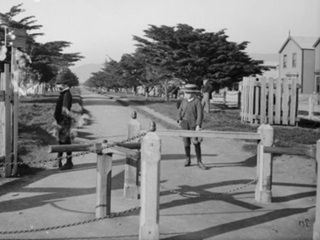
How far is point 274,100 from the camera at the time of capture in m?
15.1

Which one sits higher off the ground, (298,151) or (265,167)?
(298,151)

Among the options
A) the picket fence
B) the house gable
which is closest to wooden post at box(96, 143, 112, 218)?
the picket fence

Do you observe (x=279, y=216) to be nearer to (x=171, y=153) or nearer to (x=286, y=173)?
(x=286, y=173)

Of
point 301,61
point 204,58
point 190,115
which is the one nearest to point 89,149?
point 190,115

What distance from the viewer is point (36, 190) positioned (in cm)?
638

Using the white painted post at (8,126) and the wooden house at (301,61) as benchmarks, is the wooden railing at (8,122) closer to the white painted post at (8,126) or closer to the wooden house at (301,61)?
the white painted post at (8,126)

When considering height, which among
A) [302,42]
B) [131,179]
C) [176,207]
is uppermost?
[302,42]

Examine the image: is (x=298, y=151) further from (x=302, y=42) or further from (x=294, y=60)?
(x=302, y=42)

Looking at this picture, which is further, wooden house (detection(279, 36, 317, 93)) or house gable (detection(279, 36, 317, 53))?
house gable (detection(279, 36, 317, 53))

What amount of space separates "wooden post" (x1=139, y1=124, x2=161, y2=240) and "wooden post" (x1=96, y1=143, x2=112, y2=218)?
101cm

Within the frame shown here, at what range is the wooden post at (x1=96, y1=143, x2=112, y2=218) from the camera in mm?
4836

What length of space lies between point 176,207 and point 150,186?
5.88 feet

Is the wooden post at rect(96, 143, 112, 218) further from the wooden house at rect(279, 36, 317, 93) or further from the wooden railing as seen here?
the wooden house at rect(279, 36, 317, 93)

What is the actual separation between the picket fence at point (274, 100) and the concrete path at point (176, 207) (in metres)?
6.70
